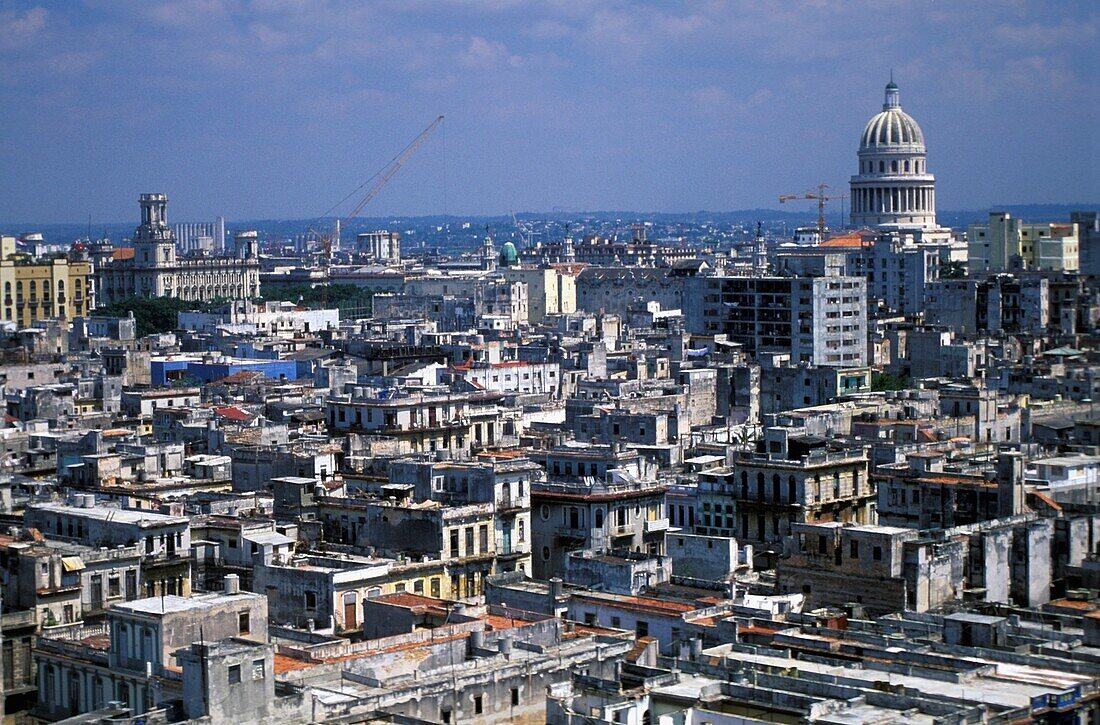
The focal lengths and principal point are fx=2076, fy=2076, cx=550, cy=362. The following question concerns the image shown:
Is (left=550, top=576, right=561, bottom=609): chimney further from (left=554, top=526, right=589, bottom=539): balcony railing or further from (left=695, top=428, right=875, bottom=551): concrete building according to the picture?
(left=554, top=526, right=589, bottom=539): balcony railing

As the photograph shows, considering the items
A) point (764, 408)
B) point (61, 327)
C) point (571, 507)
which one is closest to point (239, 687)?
point (571, 507)

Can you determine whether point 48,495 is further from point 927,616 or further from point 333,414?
point 927,616

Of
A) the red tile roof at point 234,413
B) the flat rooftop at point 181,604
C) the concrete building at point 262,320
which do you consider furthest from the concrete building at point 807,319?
the flat rooftop at point 181,604

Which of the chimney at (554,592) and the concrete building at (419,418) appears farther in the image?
the concrete building at (419,418)

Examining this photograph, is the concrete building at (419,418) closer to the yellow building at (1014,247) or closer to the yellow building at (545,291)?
the yellow building at (1014,247)

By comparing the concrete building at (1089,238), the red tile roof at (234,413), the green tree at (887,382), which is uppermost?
the concrete building at (1089,238)

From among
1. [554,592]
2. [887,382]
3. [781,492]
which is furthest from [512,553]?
[887,382]

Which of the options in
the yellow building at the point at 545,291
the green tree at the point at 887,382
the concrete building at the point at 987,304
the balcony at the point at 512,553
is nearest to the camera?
the balcony at the point at 512,553
